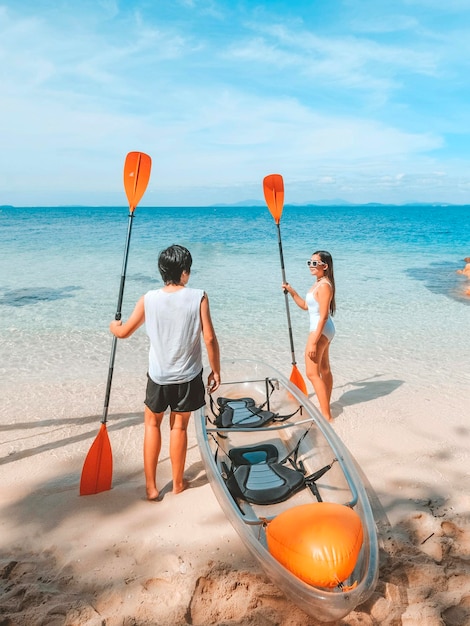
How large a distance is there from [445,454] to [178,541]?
269 centimetres

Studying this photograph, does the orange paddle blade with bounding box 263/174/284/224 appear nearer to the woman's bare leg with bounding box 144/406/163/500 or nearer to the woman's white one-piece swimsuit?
the woman's white one-piece swimsuit

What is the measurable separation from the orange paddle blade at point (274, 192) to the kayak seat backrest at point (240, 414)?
2.39m

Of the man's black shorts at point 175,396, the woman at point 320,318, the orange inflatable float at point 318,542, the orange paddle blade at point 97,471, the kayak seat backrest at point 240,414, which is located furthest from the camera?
the woman at point 320,318

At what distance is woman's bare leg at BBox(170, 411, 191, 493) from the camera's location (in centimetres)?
359

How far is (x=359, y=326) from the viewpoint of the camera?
9.91 meters

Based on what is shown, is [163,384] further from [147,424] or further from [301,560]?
[301,560]

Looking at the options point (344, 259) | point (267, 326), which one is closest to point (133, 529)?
point (267, 326)

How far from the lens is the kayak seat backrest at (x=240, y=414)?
179 inches

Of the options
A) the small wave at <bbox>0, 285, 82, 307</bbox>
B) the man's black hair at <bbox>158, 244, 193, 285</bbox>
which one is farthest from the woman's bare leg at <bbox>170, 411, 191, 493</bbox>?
the small wave at <bbox>0, 285, 82, 307</bbox>

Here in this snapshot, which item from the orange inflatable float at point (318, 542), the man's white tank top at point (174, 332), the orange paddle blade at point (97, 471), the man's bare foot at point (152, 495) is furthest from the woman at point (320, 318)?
the orange inflatable float at point (318, 542)

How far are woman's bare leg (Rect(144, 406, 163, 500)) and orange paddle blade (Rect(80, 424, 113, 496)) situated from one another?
0.39 metres

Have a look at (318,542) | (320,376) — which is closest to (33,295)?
(320,376)

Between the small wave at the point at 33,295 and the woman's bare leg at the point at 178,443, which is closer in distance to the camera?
the woman's bare leg at the point at 178,443

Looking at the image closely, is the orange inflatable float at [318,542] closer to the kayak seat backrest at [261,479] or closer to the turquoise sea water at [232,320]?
the kayak seat backrest at [261,479]
